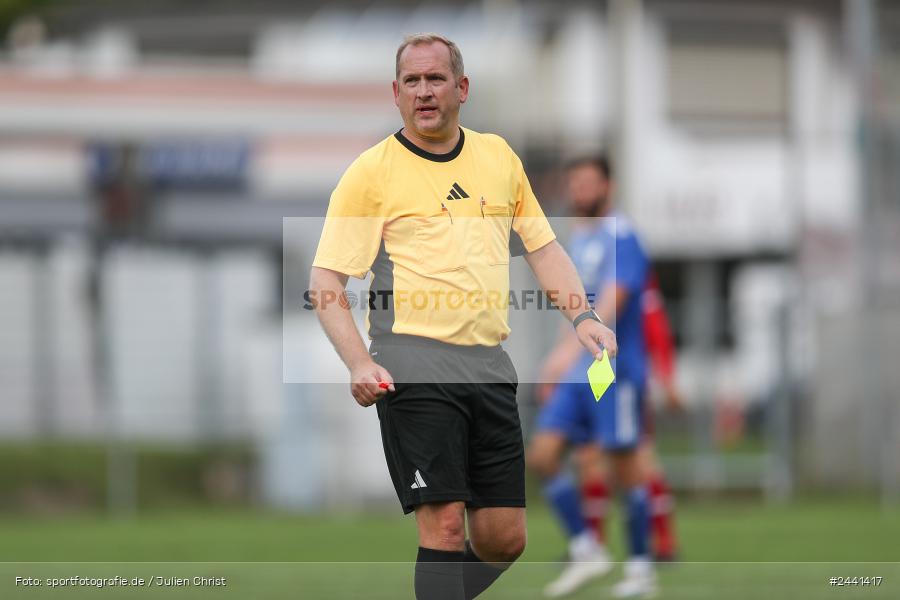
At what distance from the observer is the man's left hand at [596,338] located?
549 centimetres

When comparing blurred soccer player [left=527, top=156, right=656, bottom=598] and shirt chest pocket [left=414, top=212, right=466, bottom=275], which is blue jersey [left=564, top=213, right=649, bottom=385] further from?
shirt chest pocket [left=414, top=212, right=466, bottom=275]

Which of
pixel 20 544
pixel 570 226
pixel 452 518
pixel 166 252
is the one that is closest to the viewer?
pixel 452 518

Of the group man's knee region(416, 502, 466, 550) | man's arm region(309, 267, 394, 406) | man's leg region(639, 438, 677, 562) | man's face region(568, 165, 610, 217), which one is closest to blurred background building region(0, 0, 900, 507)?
man's arm region(309, 267, 394, 406)

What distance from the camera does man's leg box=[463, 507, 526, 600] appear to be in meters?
5.64

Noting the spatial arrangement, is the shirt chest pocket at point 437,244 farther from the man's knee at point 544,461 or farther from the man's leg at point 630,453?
the man's knee at point 544,461

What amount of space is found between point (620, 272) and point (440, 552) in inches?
149

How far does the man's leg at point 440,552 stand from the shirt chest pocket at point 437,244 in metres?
0.77

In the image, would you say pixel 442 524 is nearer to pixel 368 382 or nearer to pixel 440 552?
pixel 440 552

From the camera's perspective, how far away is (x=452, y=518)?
543cm

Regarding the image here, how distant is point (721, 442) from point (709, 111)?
40.4 ft

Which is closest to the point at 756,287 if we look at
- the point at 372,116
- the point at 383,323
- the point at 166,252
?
the point at 372,116

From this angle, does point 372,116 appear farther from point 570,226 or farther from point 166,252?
point 570,226

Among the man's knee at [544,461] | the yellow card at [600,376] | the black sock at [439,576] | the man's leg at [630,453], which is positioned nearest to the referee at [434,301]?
the black sock at [439,576]

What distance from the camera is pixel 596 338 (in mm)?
5570
